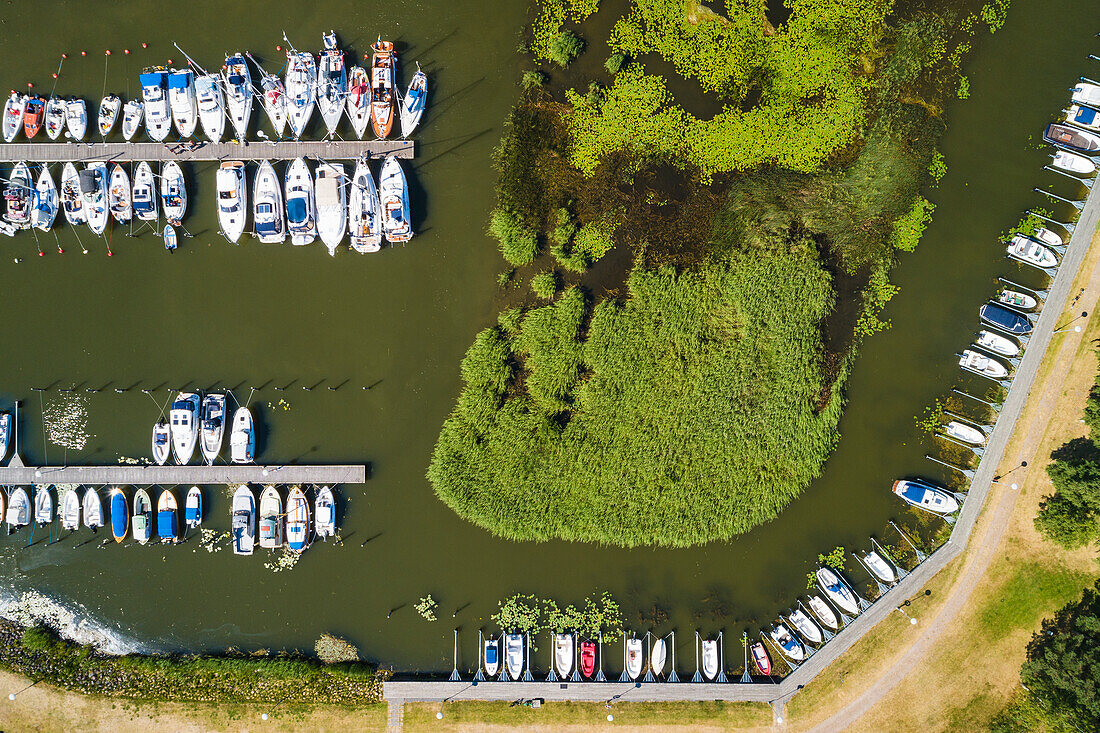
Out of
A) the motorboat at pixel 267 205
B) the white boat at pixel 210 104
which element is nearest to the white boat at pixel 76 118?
the white boat at pixel 210 104

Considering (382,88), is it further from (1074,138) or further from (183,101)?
(1074,138)

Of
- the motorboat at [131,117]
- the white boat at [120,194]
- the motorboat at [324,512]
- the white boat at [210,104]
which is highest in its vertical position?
the white boat at [210,104]

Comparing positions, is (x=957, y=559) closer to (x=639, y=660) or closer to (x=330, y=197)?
(x=639, y=660)

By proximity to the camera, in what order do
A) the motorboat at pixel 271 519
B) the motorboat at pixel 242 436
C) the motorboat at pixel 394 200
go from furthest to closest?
1. the motorboat at pixel 271 519
2. the motorboat at pixel 242 436
3. the motorboat at pixel 394 200

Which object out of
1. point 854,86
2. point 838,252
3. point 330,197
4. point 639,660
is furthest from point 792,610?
point 330,197

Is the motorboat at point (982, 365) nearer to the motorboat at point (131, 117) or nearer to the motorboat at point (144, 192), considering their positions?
the motorboat at point (144, 192)

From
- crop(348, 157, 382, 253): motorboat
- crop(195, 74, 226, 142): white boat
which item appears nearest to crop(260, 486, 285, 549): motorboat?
crop(348, 157, 382, 253): motorboat
